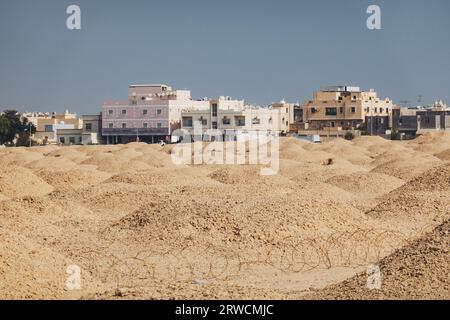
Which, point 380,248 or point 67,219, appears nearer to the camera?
point 380,248

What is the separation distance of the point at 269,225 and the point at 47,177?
13.5 m

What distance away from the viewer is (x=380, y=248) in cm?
1720

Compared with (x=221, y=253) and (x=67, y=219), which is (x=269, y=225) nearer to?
(x=221, y=253)

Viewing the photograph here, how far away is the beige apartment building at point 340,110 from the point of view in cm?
7775

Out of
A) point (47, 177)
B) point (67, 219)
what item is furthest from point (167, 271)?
point (47, 177)

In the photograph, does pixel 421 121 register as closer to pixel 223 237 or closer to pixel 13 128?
pixel 13 128

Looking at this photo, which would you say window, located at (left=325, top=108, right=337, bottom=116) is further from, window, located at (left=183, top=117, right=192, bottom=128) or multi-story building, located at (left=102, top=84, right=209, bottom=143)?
multi-story building, located at (left=102, top=84, right=209, bottom=143)

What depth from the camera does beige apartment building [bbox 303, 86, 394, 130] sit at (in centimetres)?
7775

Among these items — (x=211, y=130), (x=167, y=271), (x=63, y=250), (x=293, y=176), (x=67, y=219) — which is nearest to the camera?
(x=167, y=271)

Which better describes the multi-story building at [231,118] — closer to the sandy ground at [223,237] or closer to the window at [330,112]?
the window at [330,112]

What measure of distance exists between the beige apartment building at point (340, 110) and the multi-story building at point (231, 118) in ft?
9.59

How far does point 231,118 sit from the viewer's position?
7344 cm

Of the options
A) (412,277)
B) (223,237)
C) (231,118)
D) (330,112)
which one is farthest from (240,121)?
(412,277)

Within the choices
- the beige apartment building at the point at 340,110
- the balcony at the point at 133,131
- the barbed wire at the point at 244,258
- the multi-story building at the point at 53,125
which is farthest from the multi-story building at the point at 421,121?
the barbed wire at the point at 244,258
